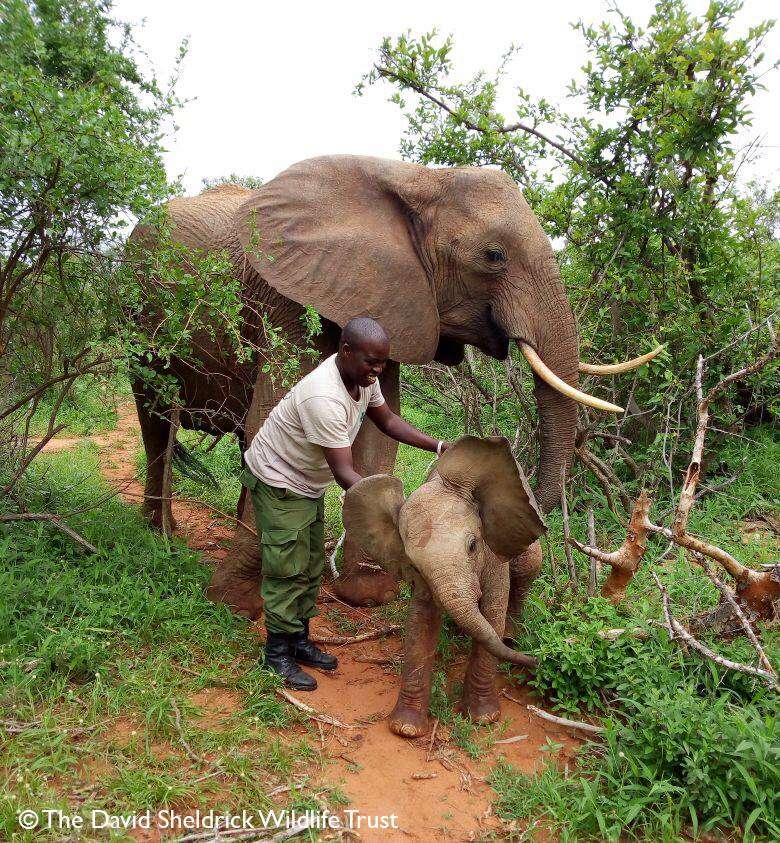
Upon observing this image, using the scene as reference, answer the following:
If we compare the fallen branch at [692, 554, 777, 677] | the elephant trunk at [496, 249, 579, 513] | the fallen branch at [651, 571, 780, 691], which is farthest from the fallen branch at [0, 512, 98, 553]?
the fallen branch at [692, 554, 777, 677]

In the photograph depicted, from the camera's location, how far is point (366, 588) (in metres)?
4.88

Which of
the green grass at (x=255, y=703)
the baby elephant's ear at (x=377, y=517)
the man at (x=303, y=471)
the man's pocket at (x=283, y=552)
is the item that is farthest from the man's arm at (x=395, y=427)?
the green grass at (x=255, y=703)

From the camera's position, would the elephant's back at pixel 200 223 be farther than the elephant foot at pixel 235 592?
Yes

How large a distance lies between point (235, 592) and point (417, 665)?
5.18 ft

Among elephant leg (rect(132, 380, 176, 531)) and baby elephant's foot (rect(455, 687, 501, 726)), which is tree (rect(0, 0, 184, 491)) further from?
baby elephant's foot (rect(455, 687, 501, 726))

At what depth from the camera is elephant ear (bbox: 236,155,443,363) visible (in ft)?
13.8

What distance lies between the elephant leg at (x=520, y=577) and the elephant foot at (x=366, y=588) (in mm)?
1210

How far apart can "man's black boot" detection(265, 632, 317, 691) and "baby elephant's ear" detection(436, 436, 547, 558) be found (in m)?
1.36

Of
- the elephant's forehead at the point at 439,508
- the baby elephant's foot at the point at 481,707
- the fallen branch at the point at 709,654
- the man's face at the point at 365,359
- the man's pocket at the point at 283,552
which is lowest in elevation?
the baby elephant's foot at the point at 481,707

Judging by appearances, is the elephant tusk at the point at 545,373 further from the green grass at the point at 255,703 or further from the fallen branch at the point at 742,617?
the fallen branch at the point at 742,617

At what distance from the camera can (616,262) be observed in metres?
5.76

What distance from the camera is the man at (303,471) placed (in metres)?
3.29

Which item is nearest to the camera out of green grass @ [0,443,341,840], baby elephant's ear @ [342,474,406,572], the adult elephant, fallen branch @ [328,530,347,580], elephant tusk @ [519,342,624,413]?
green grass @ [0,443,341,840]

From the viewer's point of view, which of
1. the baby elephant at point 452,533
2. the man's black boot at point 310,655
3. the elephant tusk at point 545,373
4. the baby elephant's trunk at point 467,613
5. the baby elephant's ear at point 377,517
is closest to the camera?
the baby elephant's trunk at point 467,613
